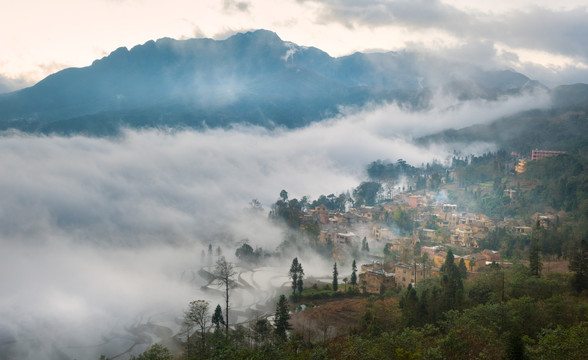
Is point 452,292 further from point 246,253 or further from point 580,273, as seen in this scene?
point 246,253

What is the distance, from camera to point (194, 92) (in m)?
169

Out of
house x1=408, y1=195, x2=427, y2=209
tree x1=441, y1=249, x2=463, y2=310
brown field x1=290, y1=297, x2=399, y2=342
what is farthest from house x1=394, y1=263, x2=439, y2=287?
house x1=408, y1=195, x2=427, y2=209

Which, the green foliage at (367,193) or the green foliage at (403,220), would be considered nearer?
the green foliage at (403,220)

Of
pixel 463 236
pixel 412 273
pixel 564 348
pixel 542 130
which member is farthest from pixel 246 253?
pixel 542 130

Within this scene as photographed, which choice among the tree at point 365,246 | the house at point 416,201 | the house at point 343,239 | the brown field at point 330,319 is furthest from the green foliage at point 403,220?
the brown field at point 330,319

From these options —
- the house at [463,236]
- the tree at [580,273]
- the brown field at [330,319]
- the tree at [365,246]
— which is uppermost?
the tree at [580,273]

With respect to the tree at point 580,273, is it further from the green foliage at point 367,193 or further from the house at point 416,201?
the green foliage at point 367,193

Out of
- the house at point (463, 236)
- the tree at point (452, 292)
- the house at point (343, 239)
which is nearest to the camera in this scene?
the tree at point (452, 292)

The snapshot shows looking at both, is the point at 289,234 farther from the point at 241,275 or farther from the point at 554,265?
the point at 554,265

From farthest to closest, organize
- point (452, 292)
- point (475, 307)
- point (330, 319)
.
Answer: point (330, 319) → point (452, 292) → point (475, 307)

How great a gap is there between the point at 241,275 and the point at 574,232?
3554cm

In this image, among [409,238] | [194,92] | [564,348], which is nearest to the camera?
[564,348]

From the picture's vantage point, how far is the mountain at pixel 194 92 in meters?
132

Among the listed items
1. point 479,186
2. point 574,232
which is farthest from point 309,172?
point 574,232
